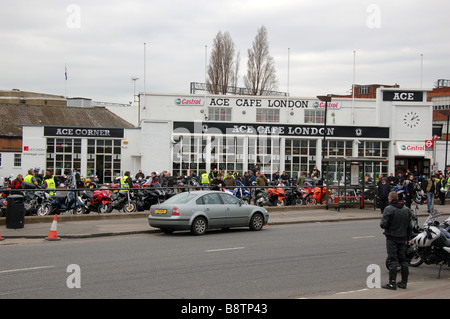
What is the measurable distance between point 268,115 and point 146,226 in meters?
31.7

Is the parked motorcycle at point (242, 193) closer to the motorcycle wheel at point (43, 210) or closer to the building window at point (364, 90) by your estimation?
the motorcycle wheel at point (43, 210)

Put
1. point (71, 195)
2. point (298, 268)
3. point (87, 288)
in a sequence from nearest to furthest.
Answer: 1. point (87, 288)
2. point (298, 268)
3. point (71, 195)

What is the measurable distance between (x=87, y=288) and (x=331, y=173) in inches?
791

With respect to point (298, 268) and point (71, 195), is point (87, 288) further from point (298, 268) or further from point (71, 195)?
point (71, 195)

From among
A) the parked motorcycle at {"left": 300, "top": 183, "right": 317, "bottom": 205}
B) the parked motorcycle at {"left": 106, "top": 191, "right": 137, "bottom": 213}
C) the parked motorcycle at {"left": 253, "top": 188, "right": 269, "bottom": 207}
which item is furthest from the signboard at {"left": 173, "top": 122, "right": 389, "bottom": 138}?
the parked motorcycle at {"left": 106, "top": 191, "right": 137, "bottom": 213}

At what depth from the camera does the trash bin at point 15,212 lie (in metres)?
18.0

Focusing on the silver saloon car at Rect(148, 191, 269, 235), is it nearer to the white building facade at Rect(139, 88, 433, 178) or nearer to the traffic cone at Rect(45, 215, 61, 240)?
the traffic cone at Rect(45, 215, 61, 240)

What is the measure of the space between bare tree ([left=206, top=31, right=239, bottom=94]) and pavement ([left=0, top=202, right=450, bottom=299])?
38.8 metres

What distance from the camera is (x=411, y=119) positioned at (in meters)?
50.2

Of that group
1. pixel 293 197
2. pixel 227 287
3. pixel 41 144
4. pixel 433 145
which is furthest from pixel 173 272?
pixel 433 145

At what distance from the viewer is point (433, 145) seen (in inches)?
1887

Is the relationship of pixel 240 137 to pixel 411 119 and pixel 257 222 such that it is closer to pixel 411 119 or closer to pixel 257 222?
pixel 411 119

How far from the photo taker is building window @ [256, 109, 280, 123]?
49781 millimetres

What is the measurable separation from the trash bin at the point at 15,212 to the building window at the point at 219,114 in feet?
105
